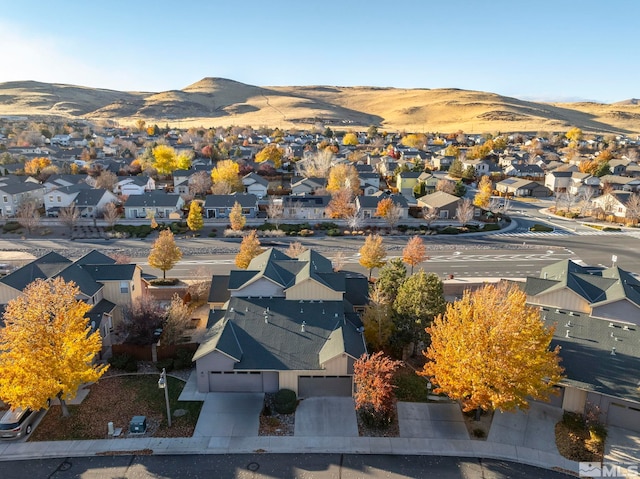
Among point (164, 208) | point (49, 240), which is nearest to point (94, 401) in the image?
point (49, 240)

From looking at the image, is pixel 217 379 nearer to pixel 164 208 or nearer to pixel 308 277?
pixel 308 277

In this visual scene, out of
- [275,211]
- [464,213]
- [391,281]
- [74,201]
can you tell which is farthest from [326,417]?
[74,201]

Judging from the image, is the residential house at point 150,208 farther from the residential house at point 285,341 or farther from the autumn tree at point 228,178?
the residential house at point 285,341

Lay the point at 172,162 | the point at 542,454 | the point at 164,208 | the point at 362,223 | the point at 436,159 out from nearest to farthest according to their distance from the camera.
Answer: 1. the point at 542,454
2. the point at 362,223
3. the point at 164,208
4. the point at 172,162
5. the point at 436,159

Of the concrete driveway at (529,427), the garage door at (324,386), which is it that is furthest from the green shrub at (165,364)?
the concrete driveway at (529,427)

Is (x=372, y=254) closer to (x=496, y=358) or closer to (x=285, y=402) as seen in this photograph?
(x=285, y=402)

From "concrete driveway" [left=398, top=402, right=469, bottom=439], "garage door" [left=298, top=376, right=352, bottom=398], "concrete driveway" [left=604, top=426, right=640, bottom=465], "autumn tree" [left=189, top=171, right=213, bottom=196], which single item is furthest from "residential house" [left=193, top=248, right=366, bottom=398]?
"autumn tree" [left=189, top=171, right=213, bottom=196]
